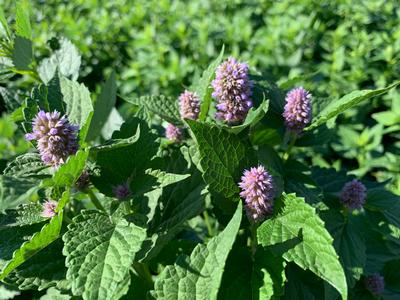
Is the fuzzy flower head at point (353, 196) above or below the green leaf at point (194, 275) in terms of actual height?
above

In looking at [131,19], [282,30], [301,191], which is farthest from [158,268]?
[131,19]

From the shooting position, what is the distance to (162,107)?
1529 mm

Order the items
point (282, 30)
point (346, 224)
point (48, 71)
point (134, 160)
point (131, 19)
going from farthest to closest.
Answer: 1. point (131, 19)
2. point (282, 30)
3. point (48, 71)
4. point (346, 224)
5. point (134, 160)

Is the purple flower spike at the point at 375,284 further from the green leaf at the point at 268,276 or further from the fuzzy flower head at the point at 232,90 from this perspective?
the fuzzy flower head at the point at 232,90

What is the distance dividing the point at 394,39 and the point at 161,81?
1.75 metres

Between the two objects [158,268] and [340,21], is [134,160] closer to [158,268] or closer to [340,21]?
[158,268]

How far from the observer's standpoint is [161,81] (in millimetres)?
3250

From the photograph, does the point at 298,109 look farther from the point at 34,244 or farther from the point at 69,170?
the point at 34,244

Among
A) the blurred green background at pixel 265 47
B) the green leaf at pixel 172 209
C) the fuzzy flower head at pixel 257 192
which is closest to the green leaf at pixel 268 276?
the fuzzy flower head at pixel 257 192

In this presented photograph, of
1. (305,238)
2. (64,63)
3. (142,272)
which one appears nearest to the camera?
(305,238)

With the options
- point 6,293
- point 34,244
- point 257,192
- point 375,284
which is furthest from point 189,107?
point 6,293

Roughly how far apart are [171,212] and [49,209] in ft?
1.16

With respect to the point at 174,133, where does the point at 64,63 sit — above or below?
above

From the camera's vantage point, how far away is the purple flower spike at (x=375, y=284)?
1.63 meters
